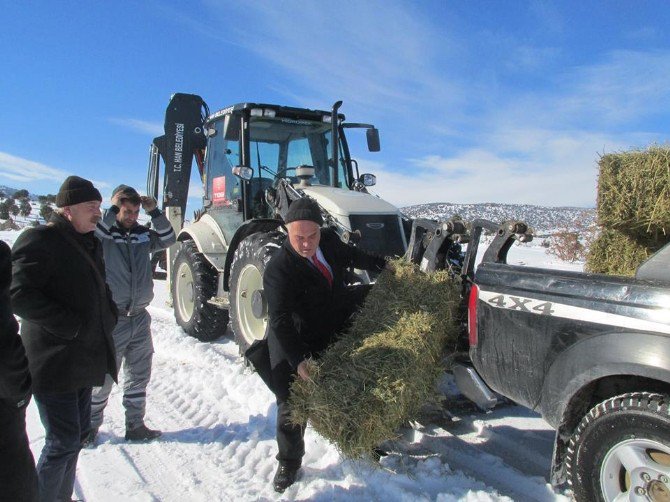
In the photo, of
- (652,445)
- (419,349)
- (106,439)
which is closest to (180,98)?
(106,439)

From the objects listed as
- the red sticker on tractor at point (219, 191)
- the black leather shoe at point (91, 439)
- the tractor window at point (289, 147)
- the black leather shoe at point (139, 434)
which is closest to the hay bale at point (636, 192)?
the tractor window at point (289, 147)

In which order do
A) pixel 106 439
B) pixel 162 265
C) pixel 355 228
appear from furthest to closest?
pixel 162 265 → pixel 355 228 → pixel 106 439

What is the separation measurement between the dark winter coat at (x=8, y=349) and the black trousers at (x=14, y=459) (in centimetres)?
5

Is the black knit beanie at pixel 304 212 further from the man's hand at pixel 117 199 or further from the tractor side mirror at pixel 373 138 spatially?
the tractor side mirror at pixel 373 138

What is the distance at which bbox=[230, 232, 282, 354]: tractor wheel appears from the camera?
5.21 m

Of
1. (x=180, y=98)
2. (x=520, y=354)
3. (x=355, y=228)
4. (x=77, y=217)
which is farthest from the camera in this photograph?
(x=180, y=98)

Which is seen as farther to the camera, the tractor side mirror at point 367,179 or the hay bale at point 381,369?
the tractor side mirror at point 367,179

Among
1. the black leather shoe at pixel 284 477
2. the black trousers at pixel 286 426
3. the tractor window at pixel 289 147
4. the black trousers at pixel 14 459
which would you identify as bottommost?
the black leather shoe at pixel 284 477

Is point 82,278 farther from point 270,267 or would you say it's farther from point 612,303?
point 612,303

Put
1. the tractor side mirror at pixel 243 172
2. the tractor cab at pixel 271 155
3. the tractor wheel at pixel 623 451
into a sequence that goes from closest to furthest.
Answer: the tractor wheel at pixel 623 451, the tractor side mirror at pixel 243 172, the tractor cab at pixel 271 155

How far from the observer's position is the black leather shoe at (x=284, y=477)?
10.0 feet

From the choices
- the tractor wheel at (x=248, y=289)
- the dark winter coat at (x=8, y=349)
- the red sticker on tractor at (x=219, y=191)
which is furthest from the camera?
the red sticker on tractor at (x=219, y=191)

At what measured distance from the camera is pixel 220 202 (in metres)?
6.86

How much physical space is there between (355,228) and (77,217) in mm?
2930
